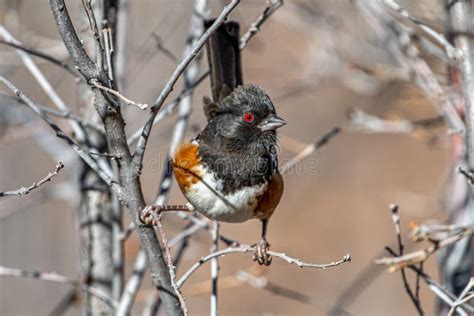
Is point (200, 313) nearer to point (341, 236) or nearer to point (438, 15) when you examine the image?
point (341, 236)

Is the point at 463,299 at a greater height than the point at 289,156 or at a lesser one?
lesser

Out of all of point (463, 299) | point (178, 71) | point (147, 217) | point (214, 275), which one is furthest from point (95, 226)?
point (463, 299)

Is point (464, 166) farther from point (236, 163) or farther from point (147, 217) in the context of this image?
point (147, 217)

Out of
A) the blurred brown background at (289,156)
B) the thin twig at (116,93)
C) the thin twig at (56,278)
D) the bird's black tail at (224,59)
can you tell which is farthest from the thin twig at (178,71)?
the blurred brown background at (289,156)

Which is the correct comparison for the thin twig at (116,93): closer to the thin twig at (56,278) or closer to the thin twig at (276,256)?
the thin twig at (276,256)

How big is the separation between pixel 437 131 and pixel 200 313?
12.2 feet

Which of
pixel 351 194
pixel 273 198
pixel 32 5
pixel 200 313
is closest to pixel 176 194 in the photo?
pixel 200 313

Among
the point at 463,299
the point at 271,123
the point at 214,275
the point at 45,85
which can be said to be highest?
the point at 45,85

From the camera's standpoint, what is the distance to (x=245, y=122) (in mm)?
2756

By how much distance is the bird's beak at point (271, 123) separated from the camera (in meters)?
2.66

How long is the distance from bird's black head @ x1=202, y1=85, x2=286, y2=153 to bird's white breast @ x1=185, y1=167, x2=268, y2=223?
19cm

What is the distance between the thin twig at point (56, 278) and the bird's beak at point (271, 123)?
0.98 meters

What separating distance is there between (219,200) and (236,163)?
0.20m

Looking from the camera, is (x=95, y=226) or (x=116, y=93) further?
(x=95, y=226)
